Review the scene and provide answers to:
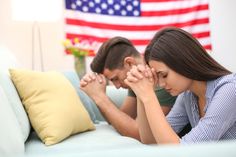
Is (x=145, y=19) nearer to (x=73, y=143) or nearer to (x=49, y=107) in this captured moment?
(x=49, y=107)

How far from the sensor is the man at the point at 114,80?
1762 millimetres

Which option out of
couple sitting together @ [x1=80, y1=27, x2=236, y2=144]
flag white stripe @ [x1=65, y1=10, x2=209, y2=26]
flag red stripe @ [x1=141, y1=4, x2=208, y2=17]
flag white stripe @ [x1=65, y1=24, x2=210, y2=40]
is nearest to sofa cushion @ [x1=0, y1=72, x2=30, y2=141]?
couple sitting together @ [x1=80, y1=27, x2=236, y2=144]

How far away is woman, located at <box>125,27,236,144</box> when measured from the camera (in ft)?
3.62

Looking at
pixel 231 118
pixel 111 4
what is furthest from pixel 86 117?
pixel 111 4

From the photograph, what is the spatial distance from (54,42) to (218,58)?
5.95ft

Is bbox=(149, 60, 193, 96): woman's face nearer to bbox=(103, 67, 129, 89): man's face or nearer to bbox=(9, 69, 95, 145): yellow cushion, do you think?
bbox=(9, 69, 95, 145): yellow cushion

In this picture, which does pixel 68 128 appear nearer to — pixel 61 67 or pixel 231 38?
pixel 61 67

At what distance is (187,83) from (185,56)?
11 centimetres

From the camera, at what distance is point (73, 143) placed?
1408 mm

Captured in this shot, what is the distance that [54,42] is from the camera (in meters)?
3.51

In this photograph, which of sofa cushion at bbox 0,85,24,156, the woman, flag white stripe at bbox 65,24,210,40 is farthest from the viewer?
flag white stripe at bbox 65,24,210,40

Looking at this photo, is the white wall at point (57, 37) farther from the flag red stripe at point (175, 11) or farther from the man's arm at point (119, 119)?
the man's arm at point (119, 119)

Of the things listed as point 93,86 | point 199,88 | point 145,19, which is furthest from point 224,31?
point 199,88

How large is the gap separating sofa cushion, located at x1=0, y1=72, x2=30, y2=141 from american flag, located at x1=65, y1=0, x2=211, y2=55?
219 centimetres
